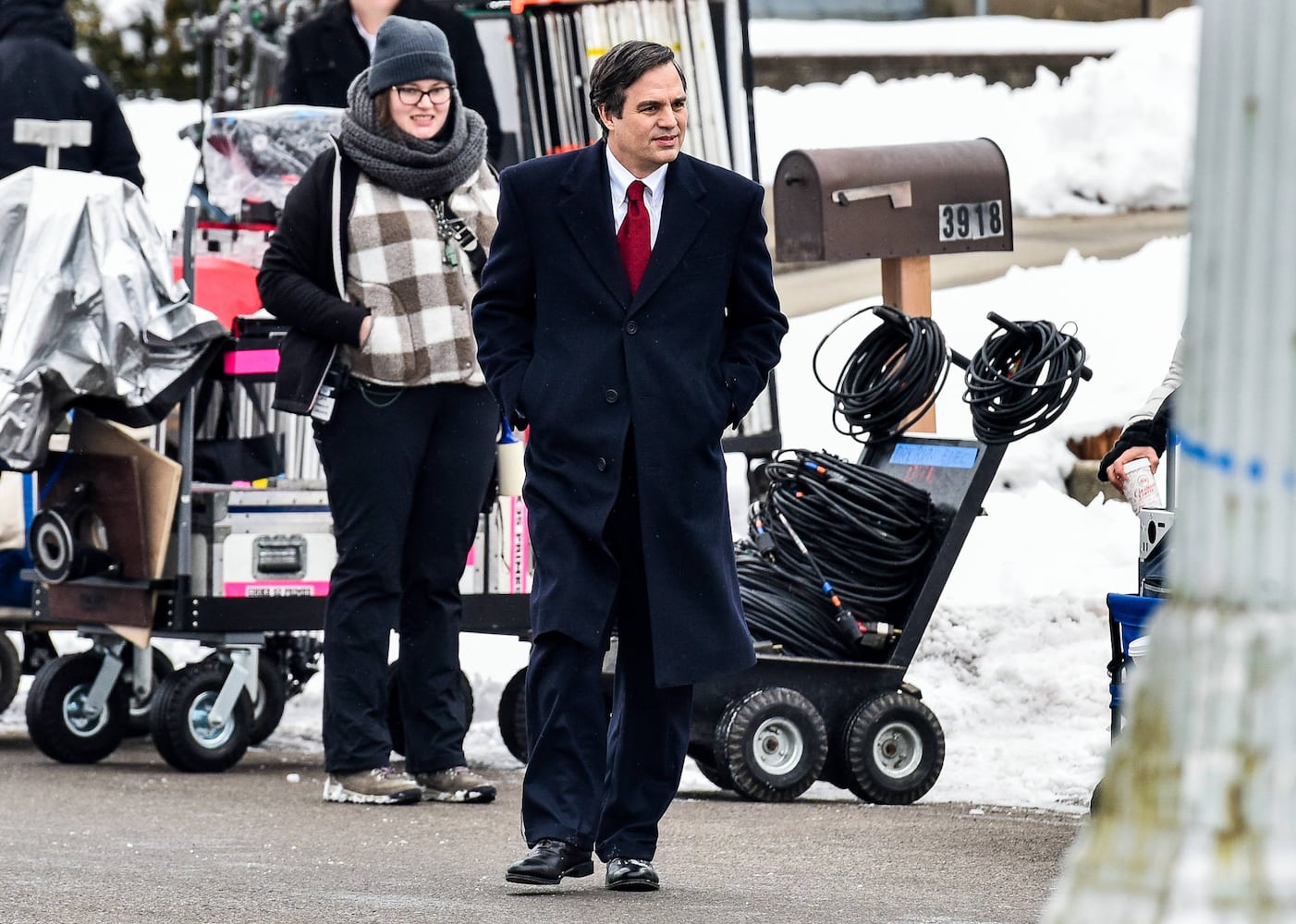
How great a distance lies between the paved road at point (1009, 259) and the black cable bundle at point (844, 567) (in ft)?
20.8

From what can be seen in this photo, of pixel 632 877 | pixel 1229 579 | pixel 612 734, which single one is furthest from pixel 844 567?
pixel 1229 579

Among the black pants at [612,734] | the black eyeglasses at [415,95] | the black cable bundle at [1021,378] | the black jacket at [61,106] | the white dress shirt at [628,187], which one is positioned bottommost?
the black pants at [612,734]

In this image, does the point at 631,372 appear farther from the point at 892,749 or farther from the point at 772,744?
the point at 892,749

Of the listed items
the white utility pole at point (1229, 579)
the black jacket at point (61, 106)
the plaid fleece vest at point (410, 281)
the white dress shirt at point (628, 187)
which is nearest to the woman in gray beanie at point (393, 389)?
the plaid fleece vest at point (410, 281)

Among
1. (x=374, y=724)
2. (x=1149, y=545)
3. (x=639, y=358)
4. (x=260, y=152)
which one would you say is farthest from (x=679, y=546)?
(x=260, y=152)

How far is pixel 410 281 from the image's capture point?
717cm

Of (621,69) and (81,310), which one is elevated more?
(621,69)

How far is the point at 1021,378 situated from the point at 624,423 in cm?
228

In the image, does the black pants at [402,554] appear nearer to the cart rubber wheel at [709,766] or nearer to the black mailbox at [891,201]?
the cart rubber wheel at [709,766]

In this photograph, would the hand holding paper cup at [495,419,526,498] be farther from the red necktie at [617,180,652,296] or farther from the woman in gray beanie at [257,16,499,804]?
the red necktie at [617,180,652,296]

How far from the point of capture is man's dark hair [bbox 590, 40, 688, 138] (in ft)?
17.8

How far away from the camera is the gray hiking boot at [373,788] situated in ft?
23.0

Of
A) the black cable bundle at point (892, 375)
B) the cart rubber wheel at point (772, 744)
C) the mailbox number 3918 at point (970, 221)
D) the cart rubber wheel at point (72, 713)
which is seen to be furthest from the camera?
the mailbox number 3918 at point (970, 221)

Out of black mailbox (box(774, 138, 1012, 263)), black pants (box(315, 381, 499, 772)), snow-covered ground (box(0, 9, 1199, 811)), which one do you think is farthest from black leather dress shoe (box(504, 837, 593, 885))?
black mailbox (box(774, 138, 1012, 263))
